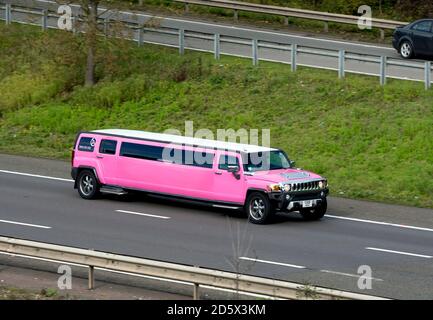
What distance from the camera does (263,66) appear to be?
116 feet

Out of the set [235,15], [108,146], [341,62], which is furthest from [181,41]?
[108,146]

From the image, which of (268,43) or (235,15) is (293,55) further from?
(235,15)

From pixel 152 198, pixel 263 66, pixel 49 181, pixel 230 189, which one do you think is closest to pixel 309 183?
pixel 230 189

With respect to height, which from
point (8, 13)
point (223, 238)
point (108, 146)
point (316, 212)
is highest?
point (8, 13)

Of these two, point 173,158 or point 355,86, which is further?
point 355,86

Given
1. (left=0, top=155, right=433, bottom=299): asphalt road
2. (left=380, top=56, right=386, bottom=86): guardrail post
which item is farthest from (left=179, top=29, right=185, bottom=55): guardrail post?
(left=0, top=155, right=433, bottom=299): asphalt road

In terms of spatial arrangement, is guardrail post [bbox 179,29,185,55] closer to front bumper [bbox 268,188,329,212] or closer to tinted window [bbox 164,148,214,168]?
tinted window [bbox 164,148,214,168]

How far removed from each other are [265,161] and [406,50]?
13.2 m

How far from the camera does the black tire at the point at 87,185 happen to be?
2564 centimetres

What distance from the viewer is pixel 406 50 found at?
36.0 meters

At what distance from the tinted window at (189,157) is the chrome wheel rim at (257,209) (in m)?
1.28

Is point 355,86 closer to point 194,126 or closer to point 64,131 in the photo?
point 194,126

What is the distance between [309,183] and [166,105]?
433 inches

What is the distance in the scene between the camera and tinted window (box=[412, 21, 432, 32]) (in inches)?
1385
